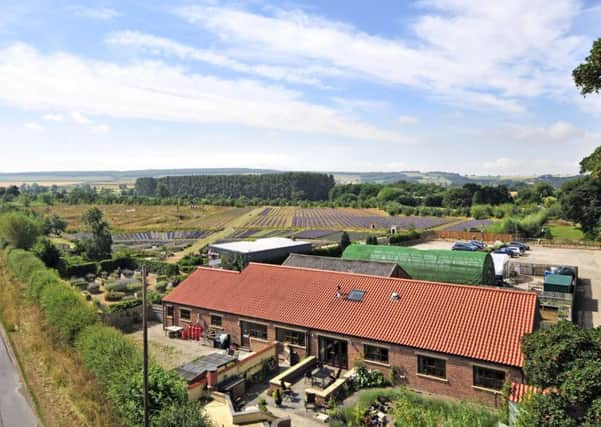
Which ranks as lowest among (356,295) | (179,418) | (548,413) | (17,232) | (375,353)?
(375,353)

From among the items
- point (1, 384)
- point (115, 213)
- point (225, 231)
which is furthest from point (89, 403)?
point (115, 213)

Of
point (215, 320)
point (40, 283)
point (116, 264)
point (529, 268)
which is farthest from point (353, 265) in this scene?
point (116, 264)

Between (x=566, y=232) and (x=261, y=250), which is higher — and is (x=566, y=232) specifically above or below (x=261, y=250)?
below

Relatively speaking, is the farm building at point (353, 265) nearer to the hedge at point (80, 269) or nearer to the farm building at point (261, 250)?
the farm building at point (261, 250)

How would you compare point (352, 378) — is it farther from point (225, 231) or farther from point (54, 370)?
point (225, 231)

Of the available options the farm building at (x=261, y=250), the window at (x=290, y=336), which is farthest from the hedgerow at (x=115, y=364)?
the farm building at (x=261, y=250)

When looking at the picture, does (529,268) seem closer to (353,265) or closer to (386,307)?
(353,265)
